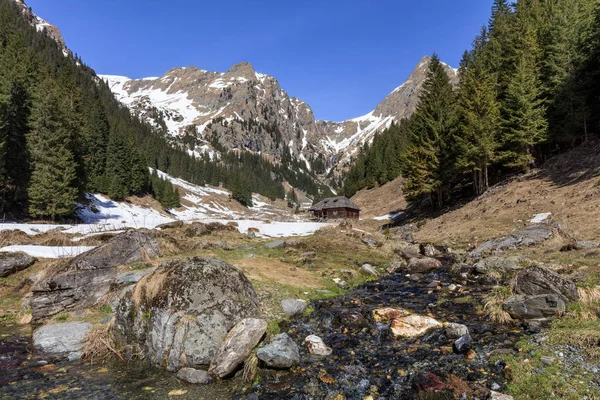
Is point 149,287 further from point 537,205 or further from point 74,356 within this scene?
point 537,205

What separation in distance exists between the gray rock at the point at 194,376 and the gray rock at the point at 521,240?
18.9m

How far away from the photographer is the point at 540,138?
Answer: 37562mm

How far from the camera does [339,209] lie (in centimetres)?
7481

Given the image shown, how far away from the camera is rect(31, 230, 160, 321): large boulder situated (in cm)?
1201

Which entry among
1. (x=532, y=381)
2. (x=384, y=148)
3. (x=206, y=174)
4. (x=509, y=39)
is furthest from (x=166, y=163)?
(x=532, y=381)

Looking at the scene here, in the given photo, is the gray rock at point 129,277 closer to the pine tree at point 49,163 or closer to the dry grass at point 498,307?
the dry grass at point 498,307

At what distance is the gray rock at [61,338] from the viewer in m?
9.40

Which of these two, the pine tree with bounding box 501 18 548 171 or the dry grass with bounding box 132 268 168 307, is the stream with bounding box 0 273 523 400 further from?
the pine tree with bounding box 501 18 548 171

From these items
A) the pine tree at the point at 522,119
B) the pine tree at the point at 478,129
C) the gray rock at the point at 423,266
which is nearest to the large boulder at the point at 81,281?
the gray rock at the point at 423,266

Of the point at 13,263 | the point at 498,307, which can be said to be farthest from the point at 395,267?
the point at 13,263

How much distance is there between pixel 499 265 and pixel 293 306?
1192 centimetres

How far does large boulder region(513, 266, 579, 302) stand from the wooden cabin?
6250cm

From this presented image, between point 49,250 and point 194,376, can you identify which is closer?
point 194,376

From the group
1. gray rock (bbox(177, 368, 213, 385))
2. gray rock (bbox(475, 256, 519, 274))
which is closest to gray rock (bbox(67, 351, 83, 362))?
gray rock (bbox(177, 368, 213, 385))
